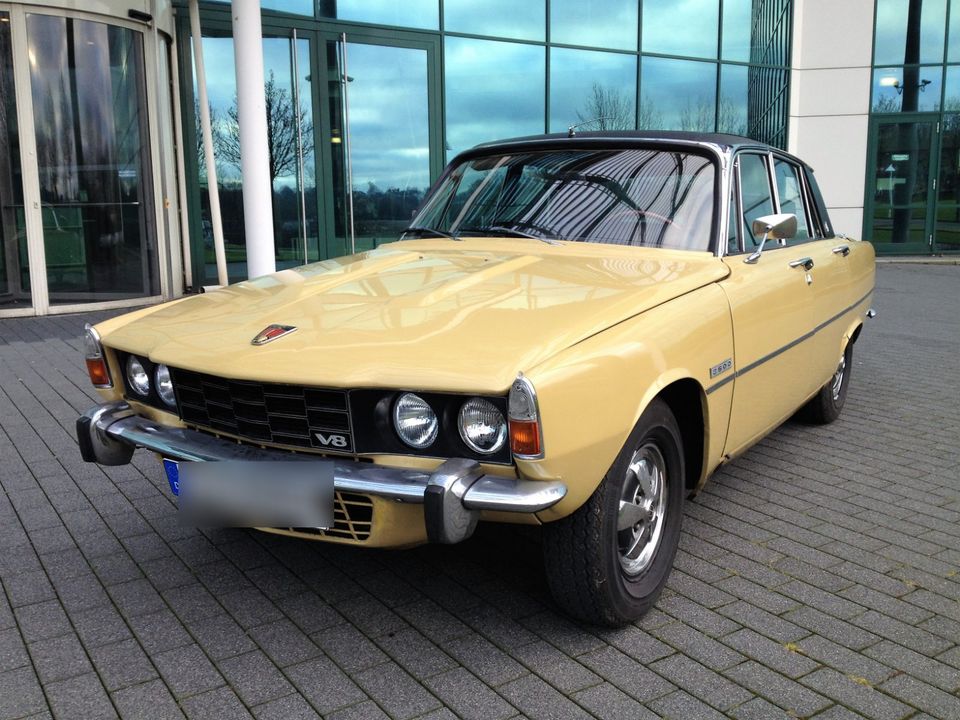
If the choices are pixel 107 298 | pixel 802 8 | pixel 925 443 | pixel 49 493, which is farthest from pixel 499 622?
pixel 802 8

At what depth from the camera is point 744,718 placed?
240cm

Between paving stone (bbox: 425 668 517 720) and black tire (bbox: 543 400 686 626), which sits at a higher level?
black tire (bbox: 543 400 686 626)

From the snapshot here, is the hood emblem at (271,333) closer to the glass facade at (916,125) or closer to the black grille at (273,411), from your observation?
the black grille at (273,411)

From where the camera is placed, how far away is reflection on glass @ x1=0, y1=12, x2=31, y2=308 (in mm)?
9789

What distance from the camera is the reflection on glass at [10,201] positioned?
32.1ft

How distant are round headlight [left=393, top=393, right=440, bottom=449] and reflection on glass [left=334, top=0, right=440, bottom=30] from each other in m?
11.1

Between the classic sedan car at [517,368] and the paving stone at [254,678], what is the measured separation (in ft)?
1.35

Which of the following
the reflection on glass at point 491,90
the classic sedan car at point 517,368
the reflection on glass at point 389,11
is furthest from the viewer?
the reflection on glass at point 491,90

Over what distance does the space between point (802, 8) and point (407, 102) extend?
9817 millimetres

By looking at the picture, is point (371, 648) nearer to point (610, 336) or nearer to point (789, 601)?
point (610, 336)

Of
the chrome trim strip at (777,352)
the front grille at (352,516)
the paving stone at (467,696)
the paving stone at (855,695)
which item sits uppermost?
the chrome trim strip at (777,352)

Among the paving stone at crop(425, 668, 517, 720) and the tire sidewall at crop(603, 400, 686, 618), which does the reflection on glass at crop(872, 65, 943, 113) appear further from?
the paving stone at crop(425, 668, 517, 720)

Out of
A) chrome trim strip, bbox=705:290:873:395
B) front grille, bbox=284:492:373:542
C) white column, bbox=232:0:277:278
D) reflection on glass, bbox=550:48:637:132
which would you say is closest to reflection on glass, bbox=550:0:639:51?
reflection on glass, bbox=550:48:637:132

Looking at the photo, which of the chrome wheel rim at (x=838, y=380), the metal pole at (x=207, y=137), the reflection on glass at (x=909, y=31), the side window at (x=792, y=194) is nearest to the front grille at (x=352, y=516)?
the side window at (x=792, y=194)
